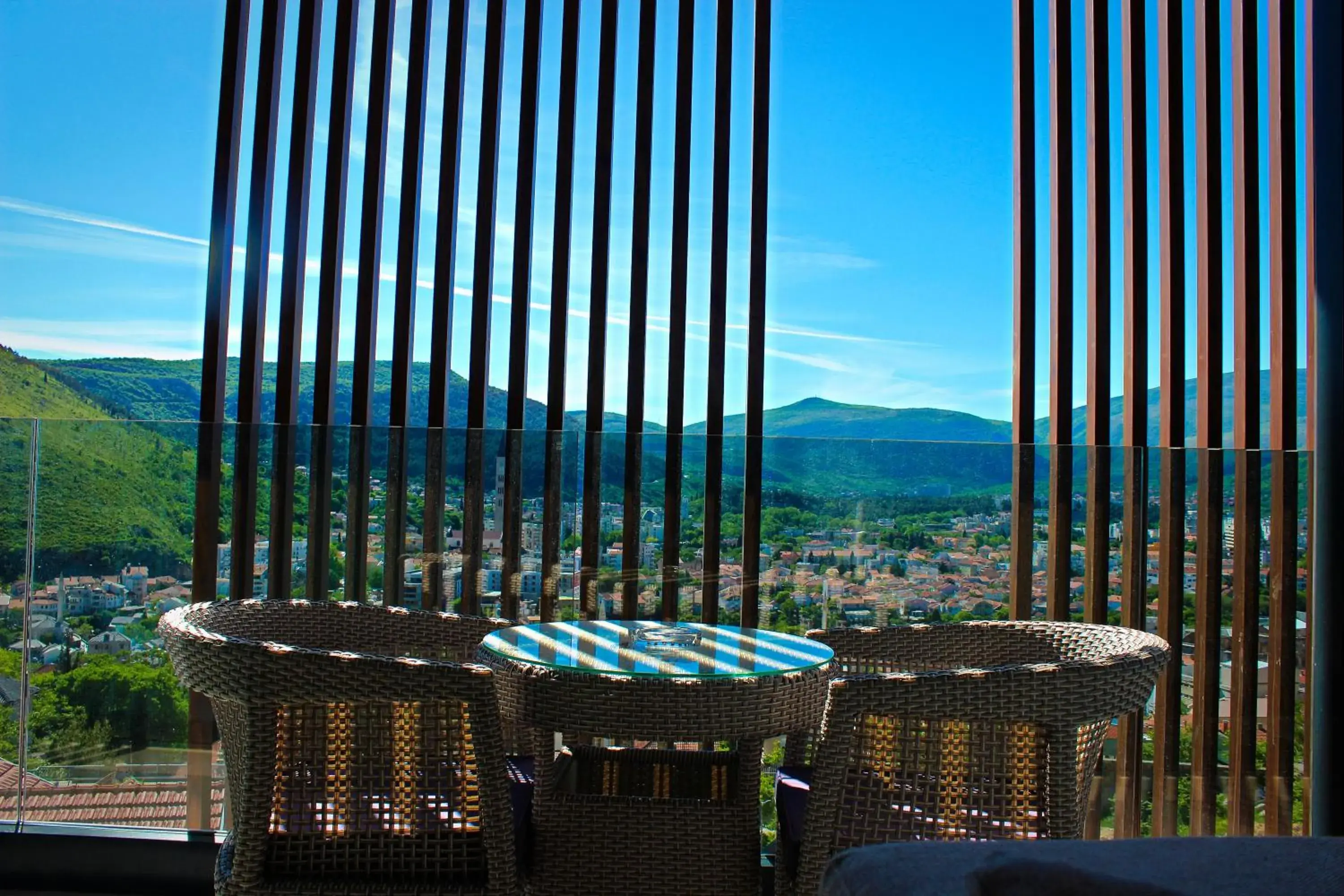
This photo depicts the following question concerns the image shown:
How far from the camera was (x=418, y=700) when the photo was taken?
1713 mm

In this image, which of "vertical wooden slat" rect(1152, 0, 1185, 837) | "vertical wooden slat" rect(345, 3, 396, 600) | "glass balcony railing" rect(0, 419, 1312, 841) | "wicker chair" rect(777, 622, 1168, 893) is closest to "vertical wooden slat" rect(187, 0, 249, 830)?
"glass balcony railing" rect(0, 419, 1312, 841)

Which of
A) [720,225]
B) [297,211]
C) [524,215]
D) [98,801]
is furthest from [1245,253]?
[98,801]

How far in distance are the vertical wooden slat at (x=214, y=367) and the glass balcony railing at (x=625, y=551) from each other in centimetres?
2

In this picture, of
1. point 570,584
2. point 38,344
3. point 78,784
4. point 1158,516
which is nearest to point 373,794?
point 570,584

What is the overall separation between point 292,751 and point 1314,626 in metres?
2.31

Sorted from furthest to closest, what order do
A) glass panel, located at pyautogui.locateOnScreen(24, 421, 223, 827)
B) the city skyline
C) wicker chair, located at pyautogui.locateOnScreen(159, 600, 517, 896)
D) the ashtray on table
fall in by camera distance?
the city skyline, glass panel, located at pyautogui.locateOnScreen(24, 421, 223, 827), the ashtray on table, wicker chair, located at pyautogui.locateOnScreen(159, 600, 517, 896)

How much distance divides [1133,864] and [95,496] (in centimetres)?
267

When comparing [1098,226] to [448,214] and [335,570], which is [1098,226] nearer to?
[448,214]

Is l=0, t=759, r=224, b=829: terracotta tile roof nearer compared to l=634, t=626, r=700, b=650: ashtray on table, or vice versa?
l=634, t=626, r=700, b=650: ashtray on table

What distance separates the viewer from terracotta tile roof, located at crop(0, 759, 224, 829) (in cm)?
269

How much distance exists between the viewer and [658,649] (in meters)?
2.17

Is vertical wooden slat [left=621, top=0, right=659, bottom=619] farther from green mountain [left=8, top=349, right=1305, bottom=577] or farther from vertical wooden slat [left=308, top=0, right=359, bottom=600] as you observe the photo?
vertical wooden slat [left=308, top=0, right=359, bottom=600]

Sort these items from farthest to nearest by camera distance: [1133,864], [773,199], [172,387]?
[773,199] < [172,387] < [1133,864]

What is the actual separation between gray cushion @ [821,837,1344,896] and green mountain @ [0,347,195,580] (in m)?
2.46
